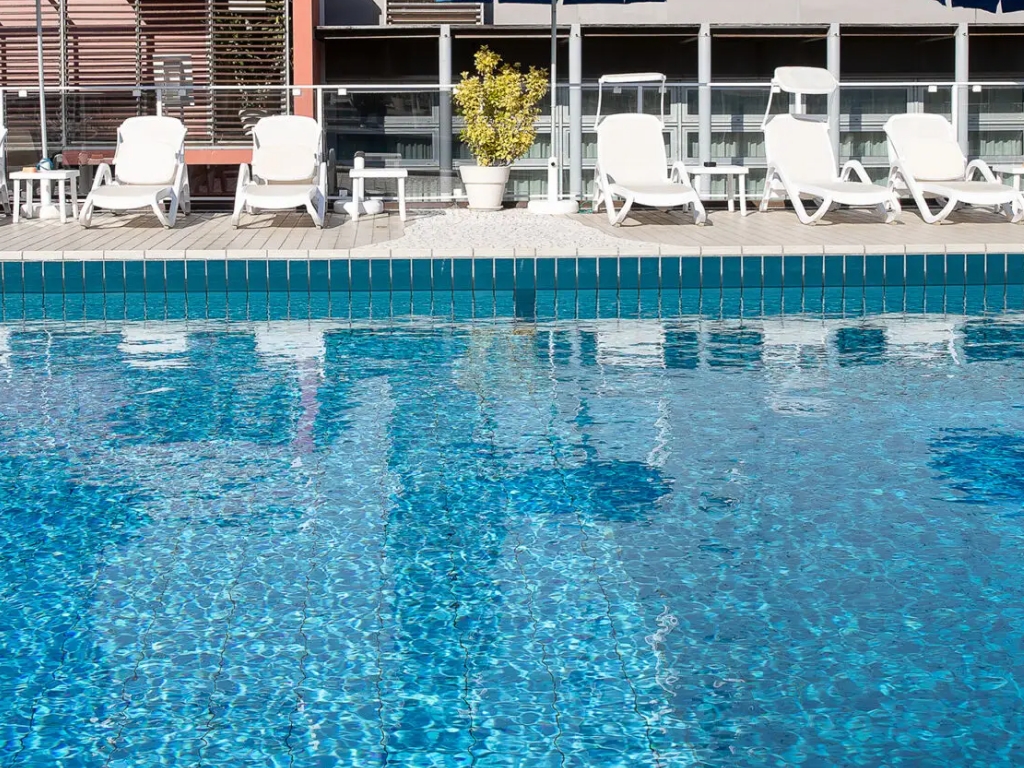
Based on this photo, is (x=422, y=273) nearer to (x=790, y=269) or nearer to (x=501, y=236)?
(x=501, y=236)

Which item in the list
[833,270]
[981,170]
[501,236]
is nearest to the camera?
[833,270]

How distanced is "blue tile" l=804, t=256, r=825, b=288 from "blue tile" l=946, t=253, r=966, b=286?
903 millimetres

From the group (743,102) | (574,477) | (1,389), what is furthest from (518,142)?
(574,477)

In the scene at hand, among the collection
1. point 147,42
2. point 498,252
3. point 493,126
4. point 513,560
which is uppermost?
point 147,42

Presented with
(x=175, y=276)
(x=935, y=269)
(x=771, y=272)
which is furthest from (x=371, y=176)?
(x=935, y=269)

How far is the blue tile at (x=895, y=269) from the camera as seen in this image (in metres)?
10.2

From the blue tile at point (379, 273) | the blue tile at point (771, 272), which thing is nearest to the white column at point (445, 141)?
the blue tile at point (379, 273)

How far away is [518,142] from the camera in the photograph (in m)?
13.5

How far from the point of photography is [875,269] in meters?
10.2

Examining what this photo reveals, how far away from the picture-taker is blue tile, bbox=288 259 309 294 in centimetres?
998

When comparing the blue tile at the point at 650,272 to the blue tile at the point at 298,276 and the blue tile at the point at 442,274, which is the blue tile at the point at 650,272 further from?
the blue tile at the point at 298,276

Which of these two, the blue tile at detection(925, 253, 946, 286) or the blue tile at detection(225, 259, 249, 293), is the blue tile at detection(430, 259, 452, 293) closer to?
the blue tile at detection(225, 259, 249, 293)

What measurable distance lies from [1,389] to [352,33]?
11.2 meters

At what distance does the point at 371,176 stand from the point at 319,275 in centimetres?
309
